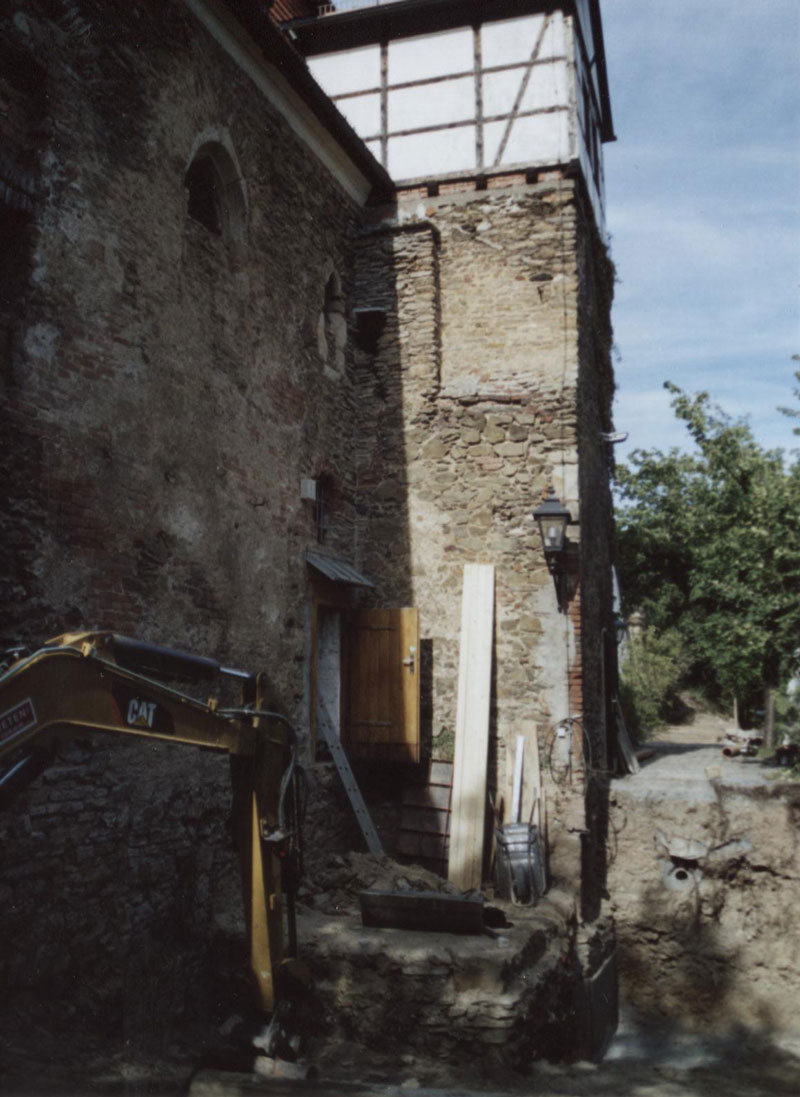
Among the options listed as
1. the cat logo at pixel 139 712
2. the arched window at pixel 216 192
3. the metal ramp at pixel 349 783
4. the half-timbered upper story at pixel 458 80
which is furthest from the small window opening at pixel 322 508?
the cat logo at pixel 139 712

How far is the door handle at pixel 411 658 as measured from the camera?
32.5ft

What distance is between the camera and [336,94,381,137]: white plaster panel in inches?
459

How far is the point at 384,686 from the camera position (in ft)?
32.7

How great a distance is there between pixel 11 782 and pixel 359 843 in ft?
20.7

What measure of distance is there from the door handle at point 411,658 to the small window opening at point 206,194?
180 inches

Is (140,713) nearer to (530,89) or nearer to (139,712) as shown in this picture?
(139,712)

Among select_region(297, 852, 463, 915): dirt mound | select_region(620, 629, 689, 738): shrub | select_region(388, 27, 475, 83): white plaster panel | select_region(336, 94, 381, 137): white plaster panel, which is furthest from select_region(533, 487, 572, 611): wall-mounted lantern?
select_region(620, 629, 689, 738): shrub

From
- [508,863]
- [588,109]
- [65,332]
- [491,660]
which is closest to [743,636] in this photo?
[491,660]

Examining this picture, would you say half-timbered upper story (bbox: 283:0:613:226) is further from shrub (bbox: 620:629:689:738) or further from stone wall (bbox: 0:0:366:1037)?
shrub (bbox: 620:629:689:738)

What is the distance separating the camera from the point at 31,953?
5.62 meters

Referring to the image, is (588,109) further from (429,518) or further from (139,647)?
(139,647)

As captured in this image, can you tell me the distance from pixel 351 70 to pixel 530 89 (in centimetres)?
236

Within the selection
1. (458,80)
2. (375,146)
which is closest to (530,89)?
(458,80)

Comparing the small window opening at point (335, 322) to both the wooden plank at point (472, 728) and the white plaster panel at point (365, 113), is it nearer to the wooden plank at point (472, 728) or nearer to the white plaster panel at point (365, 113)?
the white plaster panel at point (365, 113)
